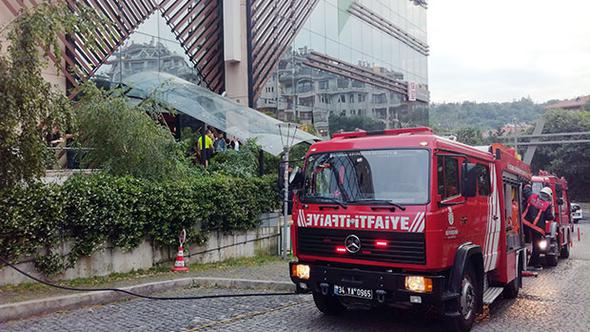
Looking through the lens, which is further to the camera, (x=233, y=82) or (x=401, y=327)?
(x=233, y=82)

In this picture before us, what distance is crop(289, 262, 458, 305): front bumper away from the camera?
6.23m

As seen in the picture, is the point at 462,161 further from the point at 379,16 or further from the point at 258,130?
the point at 379,16

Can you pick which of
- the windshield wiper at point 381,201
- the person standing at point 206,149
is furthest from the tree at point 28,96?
the person standing at point 206,149

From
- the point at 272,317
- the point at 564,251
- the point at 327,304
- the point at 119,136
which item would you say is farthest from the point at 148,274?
the point at 564,251

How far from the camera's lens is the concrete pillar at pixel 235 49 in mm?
19703

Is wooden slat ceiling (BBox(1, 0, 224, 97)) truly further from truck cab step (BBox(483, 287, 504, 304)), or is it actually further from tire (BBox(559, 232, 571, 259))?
tire (BBox(559, 232, 571, 259))

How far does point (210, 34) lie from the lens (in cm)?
1977

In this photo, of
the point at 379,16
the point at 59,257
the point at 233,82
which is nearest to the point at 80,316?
the point at 59,257

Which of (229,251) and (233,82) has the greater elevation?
(233,82)

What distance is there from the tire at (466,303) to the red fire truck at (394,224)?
1 centimetres

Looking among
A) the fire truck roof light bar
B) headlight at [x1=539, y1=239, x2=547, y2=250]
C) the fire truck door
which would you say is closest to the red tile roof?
headlight at [x1=539, y1=239, x2=547, y2=250]

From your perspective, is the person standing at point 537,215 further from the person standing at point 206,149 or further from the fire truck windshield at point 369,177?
the person standing at point 206,149

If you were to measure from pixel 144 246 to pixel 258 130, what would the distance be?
5836 mm

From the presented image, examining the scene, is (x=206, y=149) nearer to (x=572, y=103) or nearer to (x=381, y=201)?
(x=381, y=201)
